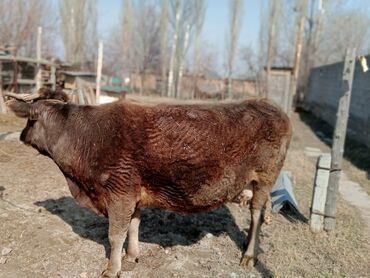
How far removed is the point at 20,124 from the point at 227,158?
8.88 metres

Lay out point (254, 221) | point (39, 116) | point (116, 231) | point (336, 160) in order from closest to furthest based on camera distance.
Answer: point (116, 231) → point (39, 116) → point (254, 221) → point (336, 160)

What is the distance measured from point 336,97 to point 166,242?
16.1m

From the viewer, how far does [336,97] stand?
18.8 m

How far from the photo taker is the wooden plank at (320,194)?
5625mm

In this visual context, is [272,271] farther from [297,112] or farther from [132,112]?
[297,112]

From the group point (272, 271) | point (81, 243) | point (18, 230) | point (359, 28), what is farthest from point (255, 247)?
point (359, 28)

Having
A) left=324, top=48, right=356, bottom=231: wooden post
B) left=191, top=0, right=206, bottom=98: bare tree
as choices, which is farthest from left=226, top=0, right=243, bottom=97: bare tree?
left=324, top=48, right=356, bottom=231: wooden post

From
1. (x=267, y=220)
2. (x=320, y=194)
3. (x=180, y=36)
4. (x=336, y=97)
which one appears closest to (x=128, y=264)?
(x=267, y=220)

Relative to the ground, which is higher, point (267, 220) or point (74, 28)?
point (74, 28)

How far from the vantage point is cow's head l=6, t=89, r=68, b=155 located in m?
3.99

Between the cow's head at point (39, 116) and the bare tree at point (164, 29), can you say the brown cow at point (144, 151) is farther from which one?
the bare tree at point (164, 29)

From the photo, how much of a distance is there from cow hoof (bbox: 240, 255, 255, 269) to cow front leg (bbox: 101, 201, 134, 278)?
1386 mm

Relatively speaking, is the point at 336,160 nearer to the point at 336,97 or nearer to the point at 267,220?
the point at 267,220

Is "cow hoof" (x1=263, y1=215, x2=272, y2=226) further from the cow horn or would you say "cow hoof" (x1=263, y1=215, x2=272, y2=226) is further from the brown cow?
the cow horn
